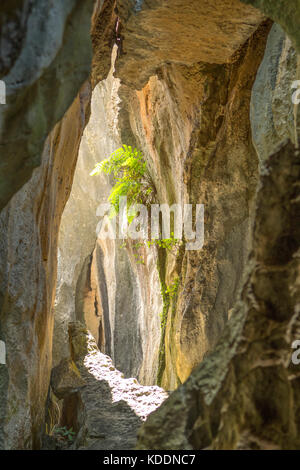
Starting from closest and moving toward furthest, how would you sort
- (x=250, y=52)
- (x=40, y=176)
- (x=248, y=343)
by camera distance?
1. (x=248, y=343)
2. (x=40, y=176)
3. (x=250, y=52)

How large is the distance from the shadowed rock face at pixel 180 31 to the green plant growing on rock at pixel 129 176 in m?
2.75

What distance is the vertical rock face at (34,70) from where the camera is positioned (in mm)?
2221

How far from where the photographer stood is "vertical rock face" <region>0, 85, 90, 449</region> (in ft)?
10.2

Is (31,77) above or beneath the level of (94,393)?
above

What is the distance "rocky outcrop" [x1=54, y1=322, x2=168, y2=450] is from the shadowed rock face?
385 centimetres

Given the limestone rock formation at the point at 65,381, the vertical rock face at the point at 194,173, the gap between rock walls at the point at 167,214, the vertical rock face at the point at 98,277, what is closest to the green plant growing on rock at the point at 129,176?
the gap between rock walls at the point at 167,214

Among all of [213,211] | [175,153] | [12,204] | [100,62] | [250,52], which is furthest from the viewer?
[175,153]

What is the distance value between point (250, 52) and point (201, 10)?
1.18 metres

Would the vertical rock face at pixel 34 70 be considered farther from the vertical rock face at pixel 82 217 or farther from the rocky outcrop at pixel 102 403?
the vertical rock face at pixel 82 217

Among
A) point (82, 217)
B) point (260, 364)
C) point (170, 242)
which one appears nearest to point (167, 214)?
point (170, 242)

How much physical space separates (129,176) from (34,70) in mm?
5868

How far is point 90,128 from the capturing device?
1293 cm
